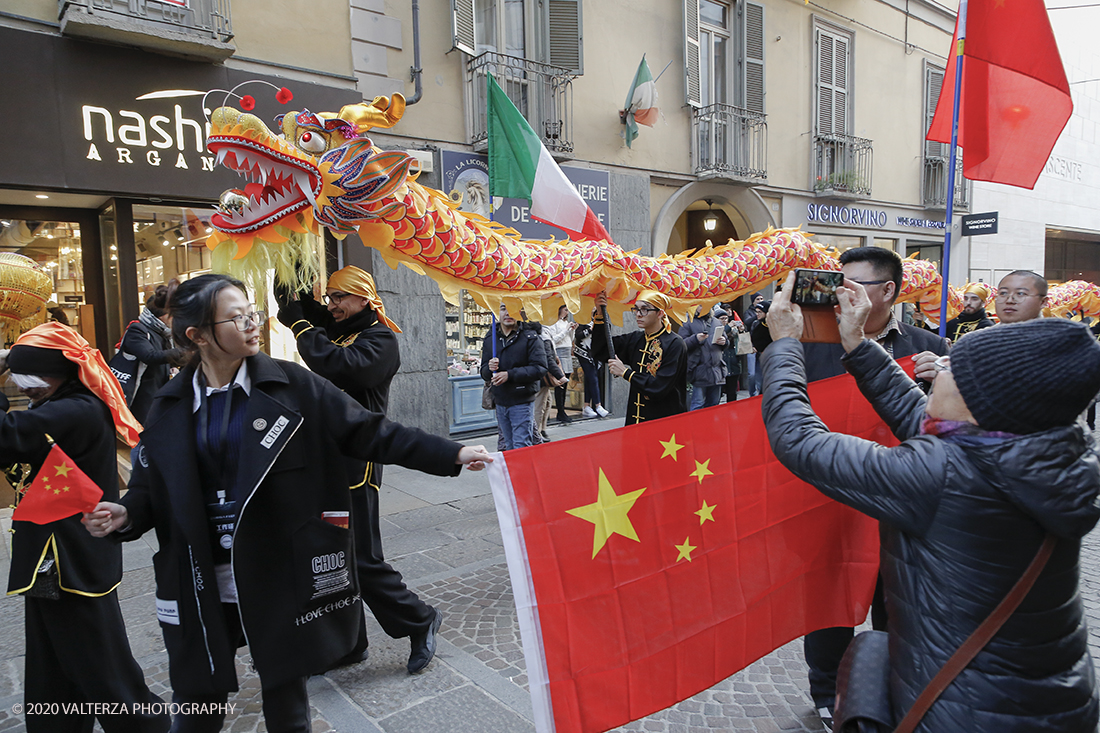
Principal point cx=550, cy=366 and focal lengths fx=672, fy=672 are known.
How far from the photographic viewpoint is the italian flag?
4.84 metres

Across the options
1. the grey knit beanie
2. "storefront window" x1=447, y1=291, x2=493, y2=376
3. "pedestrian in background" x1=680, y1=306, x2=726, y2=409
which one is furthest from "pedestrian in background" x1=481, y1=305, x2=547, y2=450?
the grey knit beanie

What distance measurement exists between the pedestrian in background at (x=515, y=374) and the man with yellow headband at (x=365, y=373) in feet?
8.53

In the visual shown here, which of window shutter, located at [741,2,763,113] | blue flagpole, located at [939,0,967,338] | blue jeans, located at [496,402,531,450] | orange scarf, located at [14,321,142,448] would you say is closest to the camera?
orange scarf, located at [14,321,142,448]

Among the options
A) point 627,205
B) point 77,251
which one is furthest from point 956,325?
point 77,251

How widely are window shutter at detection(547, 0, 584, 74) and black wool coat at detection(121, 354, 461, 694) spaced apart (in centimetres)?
905

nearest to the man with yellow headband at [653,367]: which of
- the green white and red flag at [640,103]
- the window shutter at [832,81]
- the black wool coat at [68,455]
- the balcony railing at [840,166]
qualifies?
the black wool coat at [68,455]

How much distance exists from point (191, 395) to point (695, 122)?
436 inches

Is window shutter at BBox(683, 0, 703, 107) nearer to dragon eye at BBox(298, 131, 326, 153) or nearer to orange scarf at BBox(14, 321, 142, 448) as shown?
dragon eye at BBox(298, 131, 326, 153)

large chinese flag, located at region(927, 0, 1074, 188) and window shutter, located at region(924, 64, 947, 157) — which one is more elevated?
window shutter, located at region(924, 64, 947, 157)

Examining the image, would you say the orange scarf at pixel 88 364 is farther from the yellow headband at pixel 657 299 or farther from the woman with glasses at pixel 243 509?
the yellow headband at pixel 657 299

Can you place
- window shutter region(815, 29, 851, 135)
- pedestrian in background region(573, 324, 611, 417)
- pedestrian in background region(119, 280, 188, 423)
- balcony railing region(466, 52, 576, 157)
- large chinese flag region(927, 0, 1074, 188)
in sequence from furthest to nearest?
window shutter region(815, 29, 851, 135), pedestrian in background region(573, 324, 611, 417), balcony railing region(466, 52, 576, 157), pedestrian in background region(119, 280, 188, 423), large chinese flag region(927, 0, 1074, 188)

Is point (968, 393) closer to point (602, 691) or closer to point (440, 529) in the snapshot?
point (602, 691)

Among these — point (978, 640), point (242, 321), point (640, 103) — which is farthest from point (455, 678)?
point (640, 103)

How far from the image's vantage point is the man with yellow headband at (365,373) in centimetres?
327
